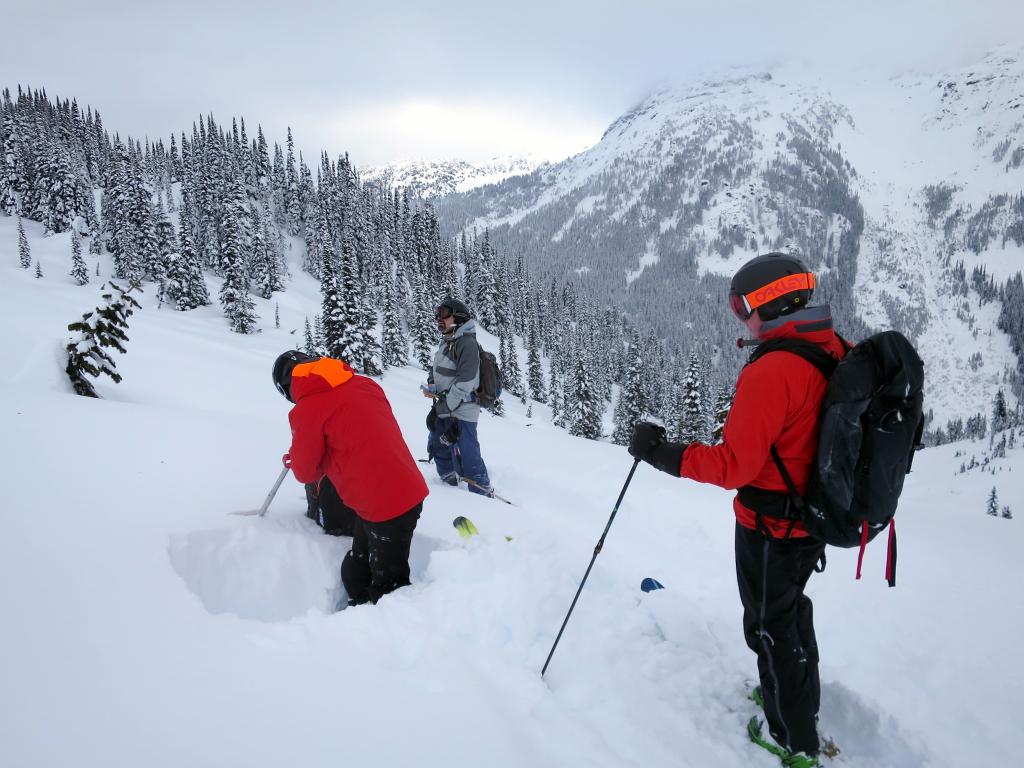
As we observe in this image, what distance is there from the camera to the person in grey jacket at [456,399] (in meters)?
6.35

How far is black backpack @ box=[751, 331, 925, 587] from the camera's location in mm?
2373

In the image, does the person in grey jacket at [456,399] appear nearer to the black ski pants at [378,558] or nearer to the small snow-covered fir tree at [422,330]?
the black ski pants at [378,558]

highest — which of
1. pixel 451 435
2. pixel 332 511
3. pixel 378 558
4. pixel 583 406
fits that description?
pixel 451 435

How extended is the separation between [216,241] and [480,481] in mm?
67506

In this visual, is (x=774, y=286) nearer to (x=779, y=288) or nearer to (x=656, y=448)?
(x=779, y=288)

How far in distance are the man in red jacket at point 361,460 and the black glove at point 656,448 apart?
1829 millimetres

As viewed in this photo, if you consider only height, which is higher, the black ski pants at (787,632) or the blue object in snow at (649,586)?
the black ski pants at (787,632)

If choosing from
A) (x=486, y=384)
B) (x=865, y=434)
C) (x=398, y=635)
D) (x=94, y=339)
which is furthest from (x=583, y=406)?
(x=865, y=434)

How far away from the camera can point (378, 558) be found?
3.86 metres

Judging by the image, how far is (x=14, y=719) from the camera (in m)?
1.85

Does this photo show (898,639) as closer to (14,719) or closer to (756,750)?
(756,750)

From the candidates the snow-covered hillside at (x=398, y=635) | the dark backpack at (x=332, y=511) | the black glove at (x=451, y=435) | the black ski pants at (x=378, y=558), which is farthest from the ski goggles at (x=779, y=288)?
the black glove at (x=451, y=435)

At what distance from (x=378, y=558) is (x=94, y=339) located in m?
8.81

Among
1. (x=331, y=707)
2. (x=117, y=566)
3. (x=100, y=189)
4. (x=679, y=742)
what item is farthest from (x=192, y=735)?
(x=100, y=189)
